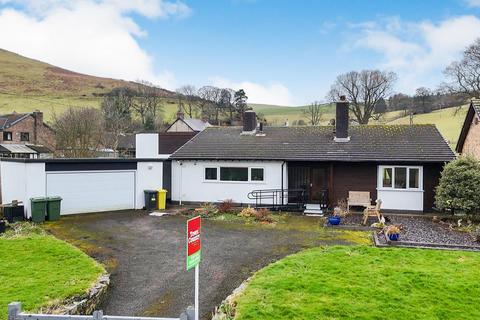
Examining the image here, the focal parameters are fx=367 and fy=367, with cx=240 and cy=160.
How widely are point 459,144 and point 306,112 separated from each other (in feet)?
211

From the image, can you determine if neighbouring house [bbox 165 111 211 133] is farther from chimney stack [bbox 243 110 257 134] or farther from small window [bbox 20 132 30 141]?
chimney stack [bbox 243 110 257 134]

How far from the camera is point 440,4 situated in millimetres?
18969

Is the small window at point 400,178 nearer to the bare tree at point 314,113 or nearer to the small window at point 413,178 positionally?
the small window at point 413,178

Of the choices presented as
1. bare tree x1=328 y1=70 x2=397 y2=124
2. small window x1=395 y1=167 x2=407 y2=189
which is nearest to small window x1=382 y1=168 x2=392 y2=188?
small window x1=395 y1=167 x2=407 y2=189

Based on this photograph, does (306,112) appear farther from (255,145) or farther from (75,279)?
(75,279)

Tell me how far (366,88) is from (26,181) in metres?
56.1

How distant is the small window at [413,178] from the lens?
714 inches

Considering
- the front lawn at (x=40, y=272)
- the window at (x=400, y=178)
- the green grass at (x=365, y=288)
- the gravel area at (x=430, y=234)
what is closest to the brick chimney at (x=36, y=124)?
the front lawn at (x=40, y=272)

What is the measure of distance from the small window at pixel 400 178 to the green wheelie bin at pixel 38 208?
16.6 meters

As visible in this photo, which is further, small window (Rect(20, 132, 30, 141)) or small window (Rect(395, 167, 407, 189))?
small window (Rect(20, 132, 30, 141))

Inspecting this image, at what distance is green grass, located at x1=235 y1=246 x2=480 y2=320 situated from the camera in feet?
22.3

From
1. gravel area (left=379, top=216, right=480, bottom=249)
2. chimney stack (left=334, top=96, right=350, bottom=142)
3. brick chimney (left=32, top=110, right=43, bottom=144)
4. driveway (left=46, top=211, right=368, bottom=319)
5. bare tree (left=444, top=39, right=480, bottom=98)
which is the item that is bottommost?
driveway (left=46, top=211, right=368, bottom=319)

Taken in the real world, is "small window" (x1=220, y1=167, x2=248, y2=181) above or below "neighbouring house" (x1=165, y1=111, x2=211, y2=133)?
below

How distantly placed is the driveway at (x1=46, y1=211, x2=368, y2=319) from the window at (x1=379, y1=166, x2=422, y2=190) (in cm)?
455
